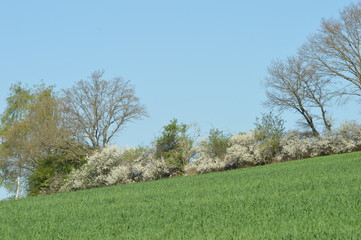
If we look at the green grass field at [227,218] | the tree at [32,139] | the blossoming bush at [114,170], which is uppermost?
Result: the tree at [32,139]

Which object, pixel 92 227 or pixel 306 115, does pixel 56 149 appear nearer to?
pixel 306 115

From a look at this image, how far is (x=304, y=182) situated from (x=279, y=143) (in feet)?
62.3

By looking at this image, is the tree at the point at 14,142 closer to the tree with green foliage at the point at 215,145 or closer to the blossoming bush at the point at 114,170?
the blossoming bush at the point at 114,170

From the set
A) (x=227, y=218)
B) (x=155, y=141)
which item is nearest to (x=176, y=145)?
(x=155, y=141)

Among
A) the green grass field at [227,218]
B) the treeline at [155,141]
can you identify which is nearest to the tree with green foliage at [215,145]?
the treeline at [155,141]

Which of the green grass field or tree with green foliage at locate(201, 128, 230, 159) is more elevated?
tree with green foliage at locate(201, 128, 230, 159)

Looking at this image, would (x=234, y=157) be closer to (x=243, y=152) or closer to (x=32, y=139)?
(x=243, y=152)

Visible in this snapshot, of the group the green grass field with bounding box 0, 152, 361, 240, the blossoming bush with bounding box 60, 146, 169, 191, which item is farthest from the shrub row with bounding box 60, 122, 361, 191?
the green grass field with bounding box 0, 152, 361, 240

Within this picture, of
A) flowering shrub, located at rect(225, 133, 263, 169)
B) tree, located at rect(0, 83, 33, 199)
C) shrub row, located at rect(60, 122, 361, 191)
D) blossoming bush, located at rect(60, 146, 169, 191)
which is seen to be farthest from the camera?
tree, located at rect(0, 83, 33, 199)

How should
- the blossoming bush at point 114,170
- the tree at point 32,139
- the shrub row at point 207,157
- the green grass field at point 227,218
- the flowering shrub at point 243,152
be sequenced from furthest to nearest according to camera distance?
the tree at point 32,139, the flowering shrub at point 243,152, the shrub row at point 207,157, the blossoming bush at point 114,170, the green grass field at point 227,218

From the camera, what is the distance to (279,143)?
32.5 metres

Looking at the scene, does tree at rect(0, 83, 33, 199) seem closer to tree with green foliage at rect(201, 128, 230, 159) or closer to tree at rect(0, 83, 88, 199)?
tree at rect(0, 83, 88, 199)

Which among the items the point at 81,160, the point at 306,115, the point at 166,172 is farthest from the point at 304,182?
the point at 306,115

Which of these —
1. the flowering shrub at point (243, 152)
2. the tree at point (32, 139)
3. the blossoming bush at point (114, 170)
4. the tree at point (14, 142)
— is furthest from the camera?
the tree at point (14, 142)
